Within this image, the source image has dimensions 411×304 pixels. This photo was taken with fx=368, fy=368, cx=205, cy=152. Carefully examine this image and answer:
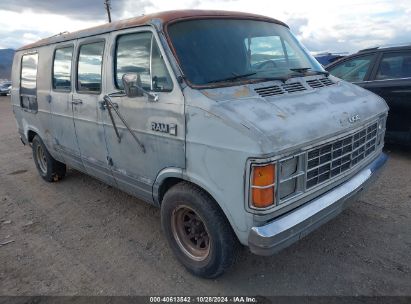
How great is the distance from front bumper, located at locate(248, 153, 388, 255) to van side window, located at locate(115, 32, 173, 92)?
1.40m

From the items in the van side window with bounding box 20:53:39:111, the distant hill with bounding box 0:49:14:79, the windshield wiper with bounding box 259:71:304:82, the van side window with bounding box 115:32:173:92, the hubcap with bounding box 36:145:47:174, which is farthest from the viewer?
the distant hill with bounding box 0:49:14:79

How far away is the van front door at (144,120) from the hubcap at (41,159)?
251cm

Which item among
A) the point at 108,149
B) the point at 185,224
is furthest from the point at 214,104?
the point at 108,149

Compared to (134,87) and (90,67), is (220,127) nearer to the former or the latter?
(134,87)

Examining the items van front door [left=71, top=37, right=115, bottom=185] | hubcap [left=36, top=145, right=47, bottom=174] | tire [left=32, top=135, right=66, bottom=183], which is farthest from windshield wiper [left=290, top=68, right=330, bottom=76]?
hubcap [left=36, top=145, right=47, bottom=174]

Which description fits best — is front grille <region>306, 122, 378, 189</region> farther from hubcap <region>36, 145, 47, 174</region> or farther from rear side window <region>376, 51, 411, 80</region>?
hubcap <region>36, 145, 47, 174</region>

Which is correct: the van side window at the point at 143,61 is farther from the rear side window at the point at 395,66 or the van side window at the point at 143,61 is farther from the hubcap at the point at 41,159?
the rear side window at the point at 395,66

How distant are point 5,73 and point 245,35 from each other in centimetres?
12733

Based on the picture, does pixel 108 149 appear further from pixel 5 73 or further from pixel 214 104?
pixel 5 73

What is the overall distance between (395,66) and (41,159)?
19.5 ft

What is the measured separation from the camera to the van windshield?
3148mm

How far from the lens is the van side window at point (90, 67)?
3909 mm

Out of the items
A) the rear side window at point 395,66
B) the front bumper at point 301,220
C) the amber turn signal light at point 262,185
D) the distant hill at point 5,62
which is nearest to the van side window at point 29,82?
the amber turn signal light at point 262,185

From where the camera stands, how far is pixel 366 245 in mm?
3592
